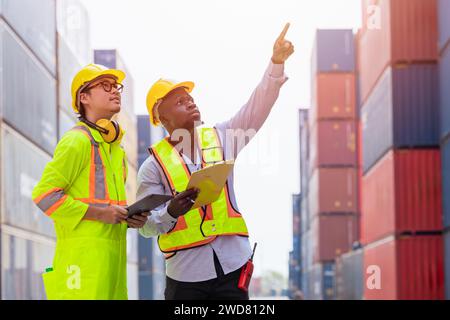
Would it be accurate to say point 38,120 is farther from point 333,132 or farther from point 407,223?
point 333,132

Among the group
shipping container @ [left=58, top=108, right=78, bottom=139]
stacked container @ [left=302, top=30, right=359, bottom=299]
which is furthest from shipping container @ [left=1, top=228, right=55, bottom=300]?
stacked container @ [left=302, top=30, right=359, bottom=299]

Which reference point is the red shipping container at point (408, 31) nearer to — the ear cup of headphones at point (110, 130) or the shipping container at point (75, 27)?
the shipping container at point (75, 27)

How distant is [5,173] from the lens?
2436 cm

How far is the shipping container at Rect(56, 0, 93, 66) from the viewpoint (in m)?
35.4

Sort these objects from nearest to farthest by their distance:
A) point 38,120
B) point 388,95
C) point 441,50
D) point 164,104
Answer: point 164,104 < point 441,50 < point 388,95 < point 38,120

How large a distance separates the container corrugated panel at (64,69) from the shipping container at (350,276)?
13.2 meters

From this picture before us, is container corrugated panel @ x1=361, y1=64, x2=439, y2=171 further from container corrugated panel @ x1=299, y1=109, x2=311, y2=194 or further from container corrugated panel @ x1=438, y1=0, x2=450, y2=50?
container corrugated panel @ x1=299, y1=109, x2=311, y2=194

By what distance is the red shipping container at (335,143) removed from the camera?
4659 centimetres

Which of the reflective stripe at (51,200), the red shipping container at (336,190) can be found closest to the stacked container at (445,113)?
the reflective stripe at (51,200)

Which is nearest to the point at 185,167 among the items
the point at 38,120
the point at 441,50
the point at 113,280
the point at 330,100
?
the point at 113,280

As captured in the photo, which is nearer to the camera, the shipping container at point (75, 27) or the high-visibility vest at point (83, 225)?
the high-visibility vest at point (83, 225)

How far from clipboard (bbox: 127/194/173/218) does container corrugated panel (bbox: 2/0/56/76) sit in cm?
2162
